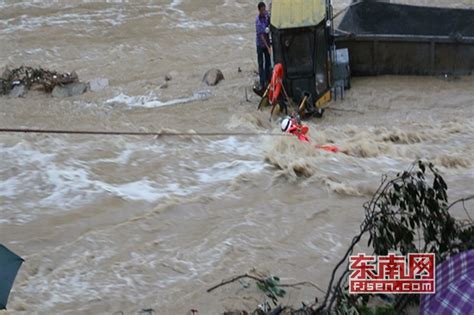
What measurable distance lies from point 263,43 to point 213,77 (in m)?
1.86

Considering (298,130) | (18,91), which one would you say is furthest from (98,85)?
(298,130)

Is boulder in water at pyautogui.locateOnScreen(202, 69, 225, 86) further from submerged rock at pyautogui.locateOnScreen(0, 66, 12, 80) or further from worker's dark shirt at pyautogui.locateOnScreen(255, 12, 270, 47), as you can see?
submerged rock at pyautogui.locateOnScreen(0, 66, 12, 80)

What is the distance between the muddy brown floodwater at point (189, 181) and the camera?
20.2 feet

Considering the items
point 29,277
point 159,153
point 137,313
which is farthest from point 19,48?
point 137,313

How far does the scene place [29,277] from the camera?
6.31 meters

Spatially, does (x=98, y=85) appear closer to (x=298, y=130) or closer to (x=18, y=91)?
(x=18, y=91)

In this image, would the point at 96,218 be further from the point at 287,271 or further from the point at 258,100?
the point at 258,100

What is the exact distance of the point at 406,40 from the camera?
11.3m

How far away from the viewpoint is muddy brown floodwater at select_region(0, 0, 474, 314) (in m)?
6.16

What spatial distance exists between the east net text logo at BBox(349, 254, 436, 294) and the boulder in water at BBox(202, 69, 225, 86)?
26.2 feet

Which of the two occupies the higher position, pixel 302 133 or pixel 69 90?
pixel 69 90

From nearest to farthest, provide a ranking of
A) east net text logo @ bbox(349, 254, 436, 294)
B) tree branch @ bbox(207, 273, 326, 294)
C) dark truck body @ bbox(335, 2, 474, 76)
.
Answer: east net text logo @ bbox(349, 254, 436, 294)
tree branch @ bbox(207, 273, 326, 294)
dark truck body @ bbox(335, 2, 474, 76)

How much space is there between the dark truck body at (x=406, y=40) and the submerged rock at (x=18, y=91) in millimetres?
5677

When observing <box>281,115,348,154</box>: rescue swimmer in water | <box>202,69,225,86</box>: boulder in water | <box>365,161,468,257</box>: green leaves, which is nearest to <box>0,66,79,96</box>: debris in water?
<box>202,69,225,86</box>: boulder in water
